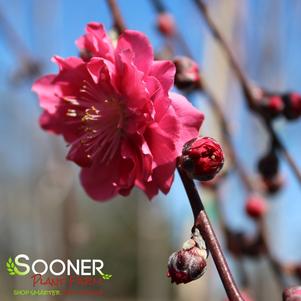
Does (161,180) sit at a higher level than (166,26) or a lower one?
higher

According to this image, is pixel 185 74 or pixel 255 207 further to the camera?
pixel 255 207

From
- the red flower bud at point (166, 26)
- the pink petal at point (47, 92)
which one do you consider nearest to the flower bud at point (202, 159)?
the pink petal at point (47, 92)

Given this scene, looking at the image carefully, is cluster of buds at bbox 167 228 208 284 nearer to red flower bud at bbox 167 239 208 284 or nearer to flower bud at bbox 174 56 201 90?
red flower bud at bbox 167 239 208 284

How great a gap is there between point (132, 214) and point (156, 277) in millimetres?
1835

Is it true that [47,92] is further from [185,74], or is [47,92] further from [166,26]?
[166,26]

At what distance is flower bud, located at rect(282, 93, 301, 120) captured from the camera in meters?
1.08

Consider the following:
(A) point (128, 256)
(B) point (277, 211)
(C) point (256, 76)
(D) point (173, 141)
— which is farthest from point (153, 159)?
(A) point (128, 256)

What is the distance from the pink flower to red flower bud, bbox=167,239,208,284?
0.31 ft

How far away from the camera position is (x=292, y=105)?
1.08 m

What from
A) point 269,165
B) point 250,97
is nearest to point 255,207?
point 269,165

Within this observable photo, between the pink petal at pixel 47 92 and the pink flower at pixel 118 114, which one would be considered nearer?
the pink flower at pixel 118 114

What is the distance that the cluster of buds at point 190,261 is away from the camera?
63cm

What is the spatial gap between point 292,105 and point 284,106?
0.05 feet

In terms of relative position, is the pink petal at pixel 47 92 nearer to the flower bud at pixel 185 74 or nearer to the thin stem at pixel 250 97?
the flower bud at pixel 185 74
